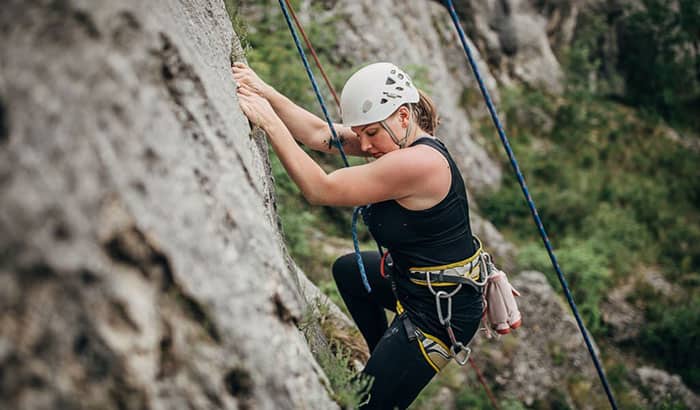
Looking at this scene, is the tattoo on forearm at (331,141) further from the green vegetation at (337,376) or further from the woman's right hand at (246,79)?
the green vegetation at (337,376)

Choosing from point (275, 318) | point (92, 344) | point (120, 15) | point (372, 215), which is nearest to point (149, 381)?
point (92, 344)

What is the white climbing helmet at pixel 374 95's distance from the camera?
2.97 m

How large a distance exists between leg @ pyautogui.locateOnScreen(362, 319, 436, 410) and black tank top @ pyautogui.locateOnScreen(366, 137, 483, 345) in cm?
17

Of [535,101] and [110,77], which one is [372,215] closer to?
[110,77]

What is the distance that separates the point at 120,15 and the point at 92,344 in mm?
1031

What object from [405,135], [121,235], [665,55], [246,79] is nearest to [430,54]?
[246,79]

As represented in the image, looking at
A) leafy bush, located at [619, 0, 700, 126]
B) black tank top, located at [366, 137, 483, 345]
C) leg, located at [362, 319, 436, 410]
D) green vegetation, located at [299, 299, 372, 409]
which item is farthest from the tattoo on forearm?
leafy bush, located at [619, 0, 700, 126]

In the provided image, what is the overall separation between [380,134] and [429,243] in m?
0.67

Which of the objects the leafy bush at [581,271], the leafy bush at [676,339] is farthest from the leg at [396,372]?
the leafy bush at [676,339]

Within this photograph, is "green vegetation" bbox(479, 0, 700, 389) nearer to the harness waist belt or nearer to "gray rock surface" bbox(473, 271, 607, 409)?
"gray rock surface" bbox(473, 271, 607, 409)

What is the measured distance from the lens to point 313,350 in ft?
Result: 9.49

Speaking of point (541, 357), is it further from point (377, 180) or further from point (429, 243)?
point (377, 180)

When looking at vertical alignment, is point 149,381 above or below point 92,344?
below

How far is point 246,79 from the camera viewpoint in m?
3.28
